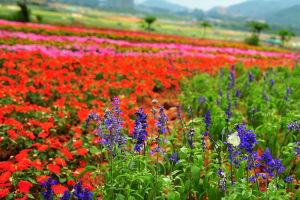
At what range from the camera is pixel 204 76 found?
23.9 ft

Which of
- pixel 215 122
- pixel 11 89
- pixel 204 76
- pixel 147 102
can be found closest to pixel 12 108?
pixel 11 89

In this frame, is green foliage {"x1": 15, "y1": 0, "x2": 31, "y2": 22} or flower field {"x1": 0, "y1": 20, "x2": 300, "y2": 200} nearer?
flower field {"x1": 0, "y1": 20, "x2": 300, "y2": 200}

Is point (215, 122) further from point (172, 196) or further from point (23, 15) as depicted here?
point (23, 15)

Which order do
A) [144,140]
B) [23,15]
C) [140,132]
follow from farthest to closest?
[23,15] → [144,140] → [140,132]

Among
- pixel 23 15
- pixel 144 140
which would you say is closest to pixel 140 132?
pixel 144 140

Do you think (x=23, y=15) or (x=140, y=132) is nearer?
(x=140, y=132)

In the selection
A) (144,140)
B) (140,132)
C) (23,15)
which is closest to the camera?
(140,132)

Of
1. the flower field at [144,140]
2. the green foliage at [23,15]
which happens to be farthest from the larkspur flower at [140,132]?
the green foliage at [23,15]

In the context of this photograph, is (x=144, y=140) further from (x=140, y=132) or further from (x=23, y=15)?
(x=23, y=15)

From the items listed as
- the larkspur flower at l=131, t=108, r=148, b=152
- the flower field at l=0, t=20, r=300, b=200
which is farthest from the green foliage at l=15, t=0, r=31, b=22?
the larkspur flower at l=131, t=108, r=148, b=152

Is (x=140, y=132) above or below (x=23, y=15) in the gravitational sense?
below

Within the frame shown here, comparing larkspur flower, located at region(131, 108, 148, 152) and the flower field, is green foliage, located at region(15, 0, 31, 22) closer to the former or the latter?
the flower field

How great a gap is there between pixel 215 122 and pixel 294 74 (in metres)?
7.21

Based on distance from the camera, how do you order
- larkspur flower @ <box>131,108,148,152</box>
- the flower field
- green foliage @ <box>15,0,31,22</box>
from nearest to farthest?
larkspur flower @ <box>131,108,148,152</box> → the flower field → green foliage @ <box>15,0,31,22</box>
